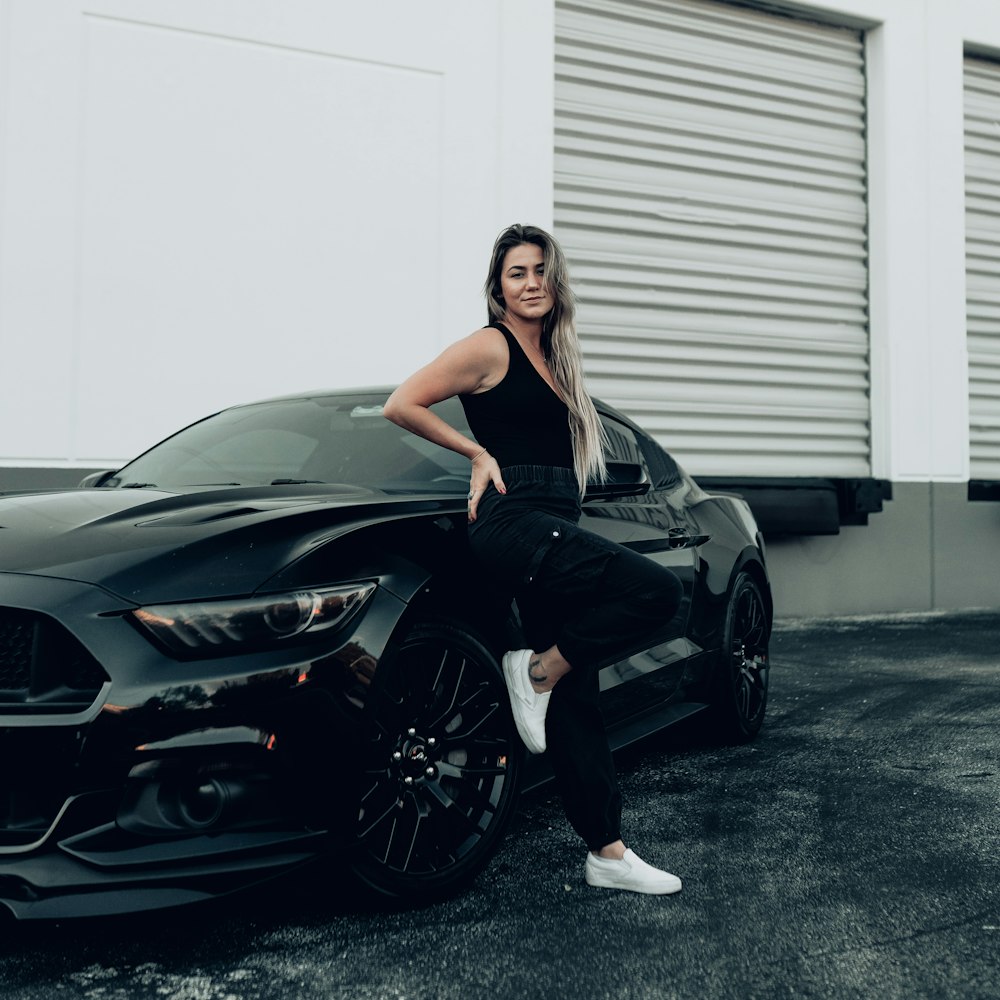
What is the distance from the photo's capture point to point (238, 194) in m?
7.47

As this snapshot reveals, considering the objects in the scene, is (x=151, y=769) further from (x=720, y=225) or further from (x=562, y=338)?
(x=720, y=225)

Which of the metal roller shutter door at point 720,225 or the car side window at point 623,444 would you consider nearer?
the car side window at point 623,444

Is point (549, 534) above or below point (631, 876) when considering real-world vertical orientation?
above

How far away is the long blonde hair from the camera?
10.1ft

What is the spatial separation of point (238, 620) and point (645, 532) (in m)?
1.81

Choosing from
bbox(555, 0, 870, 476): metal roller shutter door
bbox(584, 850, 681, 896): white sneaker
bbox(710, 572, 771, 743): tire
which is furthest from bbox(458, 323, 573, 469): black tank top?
bbox(555, 0, 870, 476): metal roller shutter door

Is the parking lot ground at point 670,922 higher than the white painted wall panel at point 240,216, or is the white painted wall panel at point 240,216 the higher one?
the white painted wall panel at point 240,216

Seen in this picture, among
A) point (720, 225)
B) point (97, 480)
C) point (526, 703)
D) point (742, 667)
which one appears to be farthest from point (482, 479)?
point (720, 225)

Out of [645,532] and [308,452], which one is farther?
[645,532]

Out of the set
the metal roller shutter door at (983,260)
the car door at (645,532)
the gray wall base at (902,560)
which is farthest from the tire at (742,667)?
the metal roller shutter door at (983,260)

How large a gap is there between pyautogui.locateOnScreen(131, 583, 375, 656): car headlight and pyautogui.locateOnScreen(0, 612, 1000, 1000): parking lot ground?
531 millimetres

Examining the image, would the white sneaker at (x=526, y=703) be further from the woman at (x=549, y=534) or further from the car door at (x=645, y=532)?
the car door at (x=645, y=532)

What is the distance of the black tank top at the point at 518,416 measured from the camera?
9.82 ft

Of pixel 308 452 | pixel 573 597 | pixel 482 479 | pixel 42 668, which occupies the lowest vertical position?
pixel 42 668
